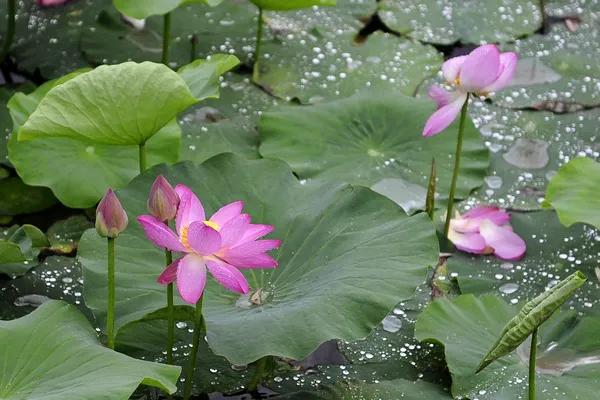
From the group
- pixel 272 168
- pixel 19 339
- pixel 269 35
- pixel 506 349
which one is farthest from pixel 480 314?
pixel 269 35

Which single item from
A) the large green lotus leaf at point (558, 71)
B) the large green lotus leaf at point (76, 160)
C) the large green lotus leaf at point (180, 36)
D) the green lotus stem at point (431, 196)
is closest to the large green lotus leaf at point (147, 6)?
the large green lotus leaf at point (76, 160)

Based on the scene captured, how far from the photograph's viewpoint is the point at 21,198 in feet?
7.48

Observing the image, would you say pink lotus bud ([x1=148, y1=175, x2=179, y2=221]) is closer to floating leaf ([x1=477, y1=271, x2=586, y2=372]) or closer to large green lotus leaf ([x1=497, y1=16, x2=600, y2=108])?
floating leaf ([x1=477, y1=271, x2=586, y2=372])

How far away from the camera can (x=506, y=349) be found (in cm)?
162

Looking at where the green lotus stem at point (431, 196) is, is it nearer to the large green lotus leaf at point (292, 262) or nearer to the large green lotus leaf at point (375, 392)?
the large green lotus leaf at point (292, 262)

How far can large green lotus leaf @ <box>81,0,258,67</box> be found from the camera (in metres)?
2.70

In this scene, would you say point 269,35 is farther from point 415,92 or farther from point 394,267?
point 394,267

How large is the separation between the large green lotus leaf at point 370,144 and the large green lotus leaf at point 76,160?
0.89 ft

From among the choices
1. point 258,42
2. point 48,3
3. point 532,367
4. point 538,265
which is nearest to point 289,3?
point 258,42

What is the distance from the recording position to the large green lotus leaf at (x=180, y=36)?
2699 millimetres

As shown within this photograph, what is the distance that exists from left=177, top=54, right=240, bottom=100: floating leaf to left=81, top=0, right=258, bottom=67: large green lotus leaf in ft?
2.16

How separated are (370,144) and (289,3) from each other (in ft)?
1.26

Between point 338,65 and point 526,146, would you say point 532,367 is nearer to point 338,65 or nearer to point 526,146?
point 526,146

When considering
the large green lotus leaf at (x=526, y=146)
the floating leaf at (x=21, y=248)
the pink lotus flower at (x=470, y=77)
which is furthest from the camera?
the large green lotus leaf at (x=526, y=146)
